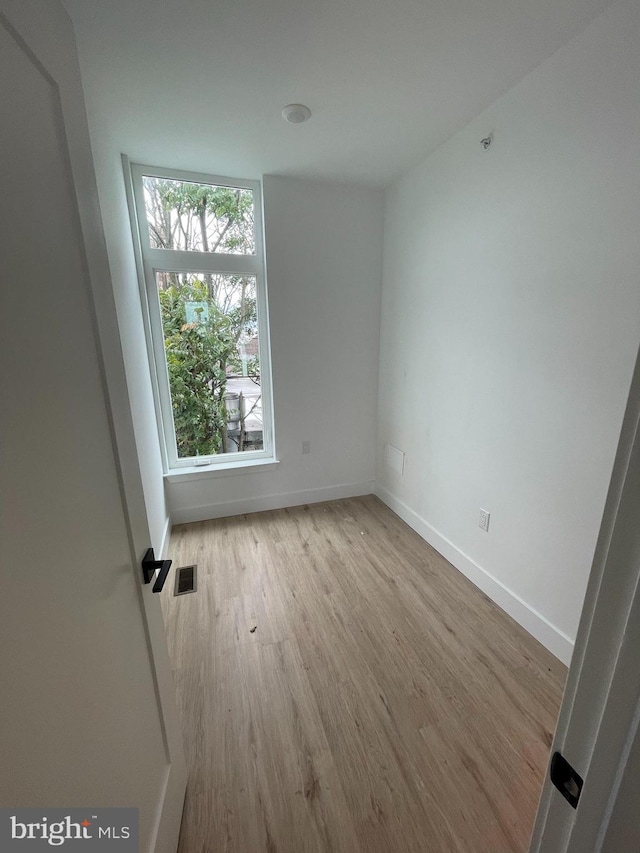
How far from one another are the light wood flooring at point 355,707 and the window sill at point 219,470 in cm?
65

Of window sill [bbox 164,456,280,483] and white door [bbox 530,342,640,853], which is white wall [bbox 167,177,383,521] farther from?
white door [bbox 530,342,640,853]

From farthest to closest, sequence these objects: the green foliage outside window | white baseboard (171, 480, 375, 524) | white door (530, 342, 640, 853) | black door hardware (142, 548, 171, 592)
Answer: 1. white baseboard (171, 480, 375, 524)
2. the green foliage outside window
3. black door hardware (142, 548, 171, 592)
4. white door (530, 342, 640, 853)

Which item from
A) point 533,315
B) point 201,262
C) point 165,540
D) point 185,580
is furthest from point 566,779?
point 201,262

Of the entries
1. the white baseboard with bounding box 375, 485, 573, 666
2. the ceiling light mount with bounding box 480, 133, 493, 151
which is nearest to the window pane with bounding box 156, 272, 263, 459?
the white baseboard with bounding box 375, 485, 573, 666

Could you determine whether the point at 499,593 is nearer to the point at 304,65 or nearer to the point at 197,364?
the point at 197,364

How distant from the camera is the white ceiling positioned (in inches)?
48.7

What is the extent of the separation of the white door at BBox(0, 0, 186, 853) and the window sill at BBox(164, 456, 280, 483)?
6.48 feet

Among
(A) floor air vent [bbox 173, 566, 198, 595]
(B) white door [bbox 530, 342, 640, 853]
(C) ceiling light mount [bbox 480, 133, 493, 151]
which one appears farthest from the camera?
(A) floor air vent [bbox 173, 566, 198, 595]

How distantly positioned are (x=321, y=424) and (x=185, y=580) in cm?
158

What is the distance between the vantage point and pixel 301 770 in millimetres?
1209

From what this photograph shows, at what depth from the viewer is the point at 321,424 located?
3.05 metres

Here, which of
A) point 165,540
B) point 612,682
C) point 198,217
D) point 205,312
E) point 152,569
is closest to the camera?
point 612,682

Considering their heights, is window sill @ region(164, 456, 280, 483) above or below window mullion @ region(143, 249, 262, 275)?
below

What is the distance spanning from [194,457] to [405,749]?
7.62 ft
